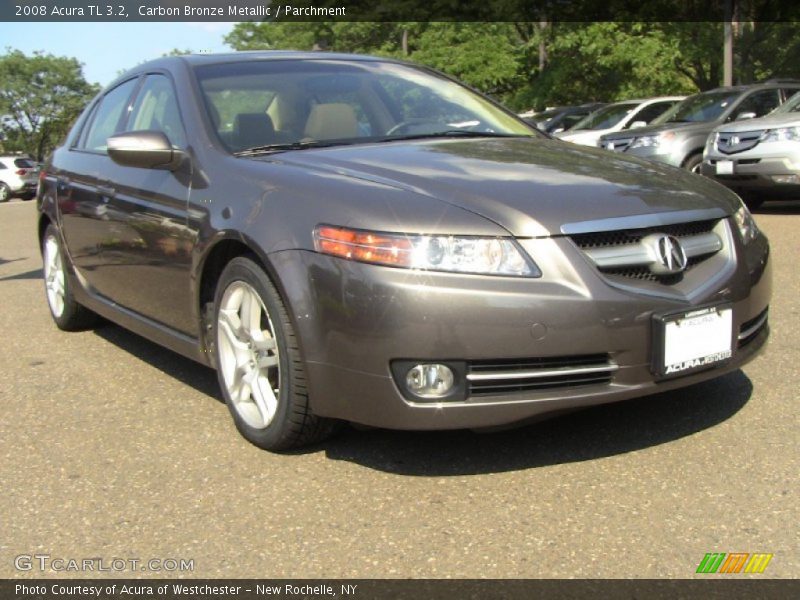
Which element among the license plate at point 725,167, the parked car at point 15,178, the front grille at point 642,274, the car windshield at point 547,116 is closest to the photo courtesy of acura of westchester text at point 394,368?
the front grille at point 642,274

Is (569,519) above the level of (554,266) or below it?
below

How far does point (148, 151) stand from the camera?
4137 mm

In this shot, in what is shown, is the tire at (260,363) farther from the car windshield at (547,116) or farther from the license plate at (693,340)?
the car windshield at (547,116)

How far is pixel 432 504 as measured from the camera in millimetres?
3199

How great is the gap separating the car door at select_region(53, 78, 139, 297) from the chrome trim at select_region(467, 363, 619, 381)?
247cm

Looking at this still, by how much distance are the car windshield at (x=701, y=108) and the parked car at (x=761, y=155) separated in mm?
1534

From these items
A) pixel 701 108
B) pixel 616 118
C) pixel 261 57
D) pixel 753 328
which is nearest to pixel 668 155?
pixel 701 108

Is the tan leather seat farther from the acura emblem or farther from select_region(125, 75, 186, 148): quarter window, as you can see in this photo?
the acura emblem

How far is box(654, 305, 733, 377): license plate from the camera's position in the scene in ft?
10.7

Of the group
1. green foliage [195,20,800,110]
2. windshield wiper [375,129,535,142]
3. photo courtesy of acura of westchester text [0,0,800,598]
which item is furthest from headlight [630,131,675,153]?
green foliage [195,20,800,110]

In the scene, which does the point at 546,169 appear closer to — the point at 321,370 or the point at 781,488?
the point at 321,370

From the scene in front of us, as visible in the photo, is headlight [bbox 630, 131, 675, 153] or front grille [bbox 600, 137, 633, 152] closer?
headlight [bbox 630, 131, 675, 153]
